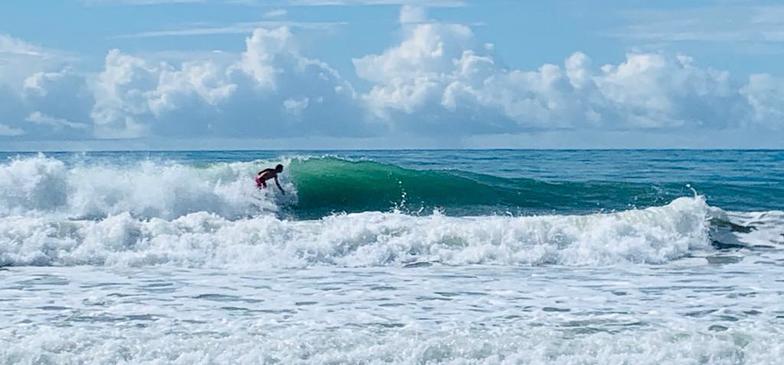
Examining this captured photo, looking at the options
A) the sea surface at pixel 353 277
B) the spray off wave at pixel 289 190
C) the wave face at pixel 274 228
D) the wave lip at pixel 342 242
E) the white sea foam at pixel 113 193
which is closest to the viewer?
the sea surface at pixel 353 277

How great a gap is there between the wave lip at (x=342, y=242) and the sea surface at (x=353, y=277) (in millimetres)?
34

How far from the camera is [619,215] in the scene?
54.3ft

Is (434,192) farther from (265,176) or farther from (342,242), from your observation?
(342,242)

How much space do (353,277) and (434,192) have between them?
12119 millimetres

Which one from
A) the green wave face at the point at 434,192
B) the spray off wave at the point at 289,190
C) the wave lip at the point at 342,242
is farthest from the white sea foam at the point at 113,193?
the wave lip at the point at 342,242

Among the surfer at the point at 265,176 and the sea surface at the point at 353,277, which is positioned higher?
the surfer at the point at 265,176

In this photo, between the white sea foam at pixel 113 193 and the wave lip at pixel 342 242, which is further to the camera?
the white sea foam at pixel 113 193

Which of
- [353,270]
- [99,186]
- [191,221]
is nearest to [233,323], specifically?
[353,270]

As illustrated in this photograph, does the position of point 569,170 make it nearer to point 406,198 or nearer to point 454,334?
point 406,198

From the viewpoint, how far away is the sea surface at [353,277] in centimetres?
865

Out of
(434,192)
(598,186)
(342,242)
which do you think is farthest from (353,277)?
(598,186)

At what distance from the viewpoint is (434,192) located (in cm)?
2466

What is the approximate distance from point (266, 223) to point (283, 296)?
413 centimetres

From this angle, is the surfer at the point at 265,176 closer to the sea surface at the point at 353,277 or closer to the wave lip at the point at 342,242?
the sea surface at the point at 353,277
